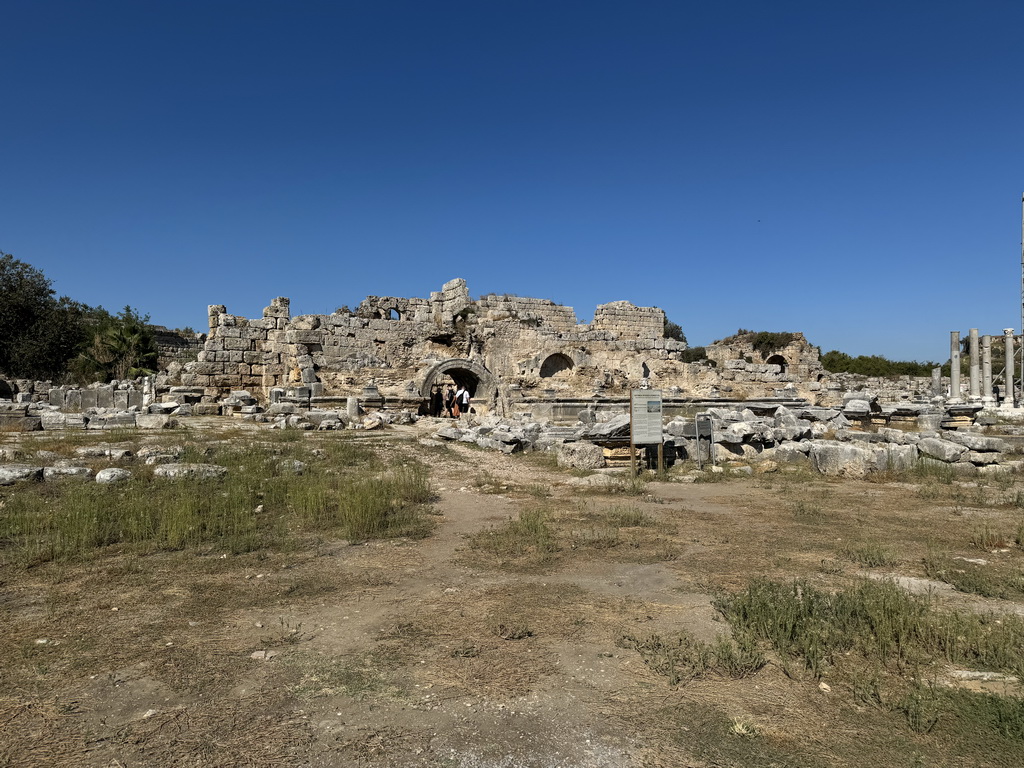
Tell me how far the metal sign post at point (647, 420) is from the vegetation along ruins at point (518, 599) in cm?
12

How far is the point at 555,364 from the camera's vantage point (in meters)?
24.5

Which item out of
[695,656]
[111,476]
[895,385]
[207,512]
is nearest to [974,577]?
[695,656]

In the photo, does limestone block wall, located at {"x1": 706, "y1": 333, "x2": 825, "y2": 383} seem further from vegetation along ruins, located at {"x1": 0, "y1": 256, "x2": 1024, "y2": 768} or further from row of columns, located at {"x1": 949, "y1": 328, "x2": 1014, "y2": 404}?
vegetation along ruins, located at {"x1": 0, "y1": 256, "x2": 1024, "y2": 768}

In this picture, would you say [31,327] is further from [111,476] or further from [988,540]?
[988,540]

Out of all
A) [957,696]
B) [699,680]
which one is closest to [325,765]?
[699,680]

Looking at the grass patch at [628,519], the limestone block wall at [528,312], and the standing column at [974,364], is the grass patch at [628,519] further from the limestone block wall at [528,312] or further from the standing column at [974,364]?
the standing column at [974,364]

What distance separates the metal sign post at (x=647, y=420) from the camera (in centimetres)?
954

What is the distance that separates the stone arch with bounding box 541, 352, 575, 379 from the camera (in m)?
24.0

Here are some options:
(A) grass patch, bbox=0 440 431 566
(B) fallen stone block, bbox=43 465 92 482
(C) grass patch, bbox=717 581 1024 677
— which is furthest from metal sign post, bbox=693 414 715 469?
(B) fallen stone block, bbox=43 465 92 482

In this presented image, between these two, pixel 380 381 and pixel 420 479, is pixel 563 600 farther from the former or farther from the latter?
pixel 380 381

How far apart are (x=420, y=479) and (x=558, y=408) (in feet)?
27.2

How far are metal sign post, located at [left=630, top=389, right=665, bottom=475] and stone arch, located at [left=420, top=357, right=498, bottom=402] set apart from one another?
394 inches

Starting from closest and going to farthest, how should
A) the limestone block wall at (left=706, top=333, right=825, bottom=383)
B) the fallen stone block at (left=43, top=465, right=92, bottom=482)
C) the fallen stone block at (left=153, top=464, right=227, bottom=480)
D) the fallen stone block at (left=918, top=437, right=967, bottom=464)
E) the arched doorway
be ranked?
the fallen stone block at (left=43, top=465, right=92, bottom=482) → the fallen stone block at (left=153, top=464, right=227, bottom=480) → the fallen stone block at (left=918, top=437, right=967, bottom=464) → the arched doorway → the limestone block wall at (left=706, top=333, right=825, bottom=383)

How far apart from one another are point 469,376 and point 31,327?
22.2 metres
